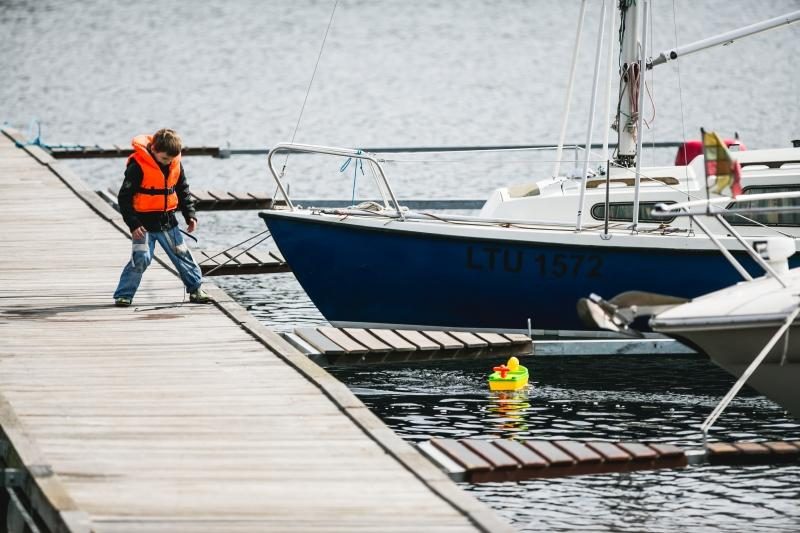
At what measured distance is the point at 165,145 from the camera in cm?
1343

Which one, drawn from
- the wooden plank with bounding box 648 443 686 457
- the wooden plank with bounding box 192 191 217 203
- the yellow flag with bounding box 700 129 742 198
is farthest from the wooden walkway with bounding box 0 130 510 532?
the wooden plank with bounding box 192 191 217 203

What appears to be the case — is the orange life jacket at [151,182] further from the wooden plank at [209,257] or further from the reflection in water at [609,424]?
the wooden plank at [209,257]

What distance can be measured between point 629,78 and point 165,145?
570 cm

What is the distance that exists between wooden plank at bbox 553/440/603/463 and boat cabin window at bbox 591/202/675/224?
606cm

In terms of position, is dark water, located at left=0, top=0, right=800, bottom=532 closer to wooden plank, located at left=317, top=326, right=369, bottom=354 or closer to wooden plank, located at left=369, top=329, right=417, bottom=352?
wooden plank, located at left=369, top=329, right=417, bottom=352

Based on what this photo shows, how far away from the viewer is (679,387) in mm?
16281

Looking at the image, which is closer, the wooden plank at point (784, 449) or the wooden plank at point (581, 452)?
the wooden plank at point (581, 452)

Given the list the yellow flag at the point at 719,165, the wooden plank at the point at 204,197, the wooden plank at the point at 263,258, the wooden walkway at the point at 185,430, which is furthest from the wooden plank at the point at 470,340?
the wooden plank at the point at 204,197

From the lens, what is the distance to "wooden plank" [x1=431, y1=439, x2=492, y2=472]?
1002 centimetres

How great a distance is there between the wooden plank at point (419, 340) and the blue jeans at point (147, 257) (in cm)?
215

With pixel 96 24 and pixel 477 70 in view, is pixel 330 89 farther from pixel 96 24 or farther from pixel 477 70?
pixel 96 24

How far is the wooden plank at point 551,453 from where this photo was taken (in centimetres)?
1014

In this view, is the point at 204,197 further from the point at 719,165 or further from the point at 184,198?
the point at 719,165

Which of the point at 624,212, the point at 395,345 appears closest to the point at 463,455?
the point at 395,345
